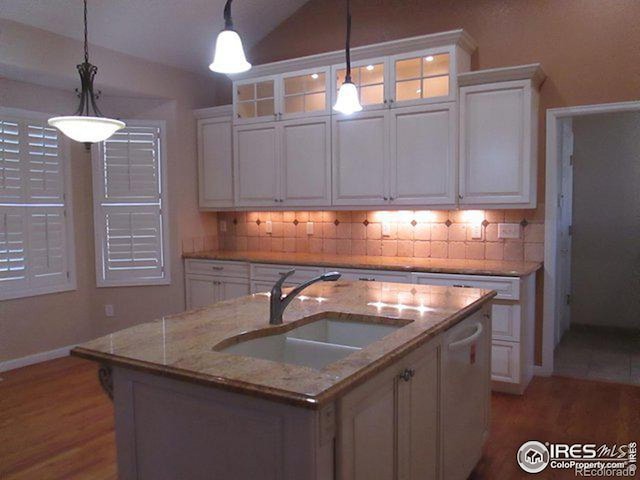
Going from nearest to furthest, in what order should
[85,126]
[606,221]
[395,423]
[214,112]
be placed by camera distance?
[395,423] → [85,126] → [214,112] → [606,221]

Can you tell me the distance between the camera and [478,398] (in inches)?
92.8

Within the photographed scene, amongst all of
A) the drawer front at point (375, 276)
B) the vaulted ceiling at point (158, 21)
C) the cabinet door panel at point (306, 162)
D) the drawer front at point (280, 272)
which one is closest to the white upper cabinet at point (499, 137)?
the drawer front at point (375, 276)

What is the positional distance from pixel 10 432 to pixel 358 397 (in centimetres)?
265

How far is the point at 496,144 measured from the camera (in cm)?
364

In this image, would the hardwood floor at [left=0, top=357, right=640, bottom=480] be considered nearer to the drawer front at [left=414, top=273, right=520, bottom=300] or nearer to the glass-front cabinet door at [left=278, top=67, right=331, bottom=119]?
the drawer front at [left=414, top=273, right=520, bottom=300]

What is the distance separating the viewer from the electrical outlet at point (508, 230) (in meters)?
3.91

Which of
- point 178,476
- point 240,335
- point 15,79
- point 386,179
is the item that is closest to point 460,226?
point 386,179

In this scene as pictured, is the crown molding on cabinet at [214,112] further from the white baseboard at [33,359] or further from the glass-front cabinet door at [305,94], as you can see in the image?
the white baseboard at [33,359]

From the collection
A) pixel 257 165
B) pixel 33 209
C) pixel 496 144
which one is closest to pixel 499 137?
pixel 496 144

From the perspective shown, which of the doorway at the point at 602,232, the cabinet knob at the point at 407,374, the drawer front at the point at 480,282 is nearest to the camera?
the cabinet knob at the point at 407,374

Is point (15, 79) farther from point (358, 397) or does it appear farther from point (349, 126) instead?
point (358, 397)

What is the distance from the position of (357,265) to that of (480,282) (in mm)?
928

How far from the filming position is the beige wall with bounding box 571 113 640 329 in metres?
5.28

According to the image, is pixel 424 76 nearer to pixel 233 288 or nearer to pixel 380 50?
pixel 380 50
